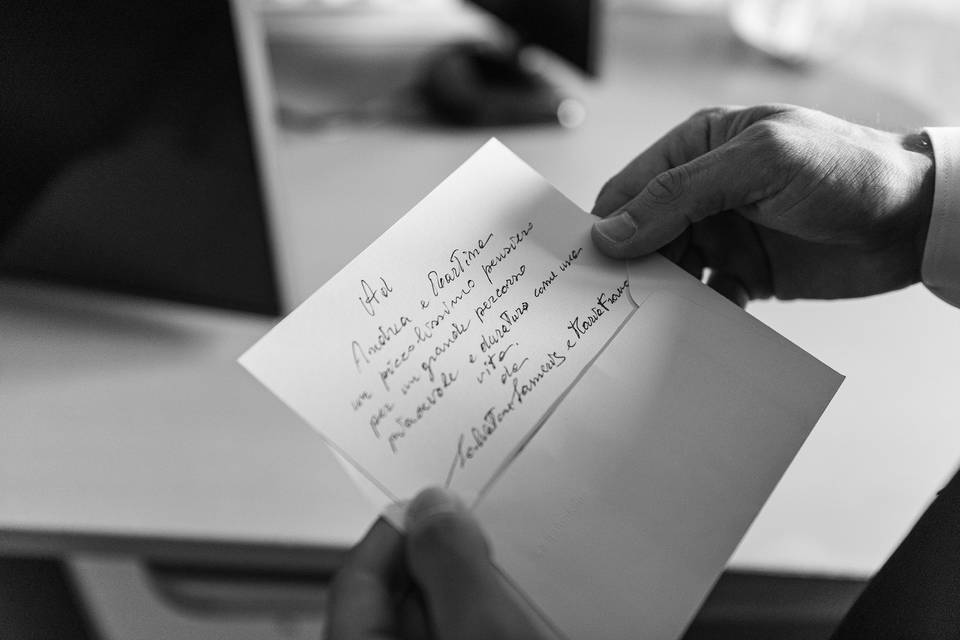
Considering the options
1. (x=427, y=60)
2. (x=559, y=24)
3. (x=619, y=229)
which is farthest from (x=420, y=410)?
(x=427, y=60)

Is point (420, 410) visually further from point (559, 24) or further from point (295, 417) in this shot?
point (559, 24)

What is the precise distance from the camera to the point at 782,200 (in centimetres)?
51

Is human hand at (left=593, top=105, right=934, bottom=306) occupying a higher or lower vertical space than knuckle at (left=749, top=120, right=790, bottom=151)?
lower

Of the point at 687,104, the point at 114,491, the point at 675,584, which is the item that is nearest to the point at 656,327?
the point at 675,584

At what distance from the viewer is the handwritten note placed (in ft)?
1.38

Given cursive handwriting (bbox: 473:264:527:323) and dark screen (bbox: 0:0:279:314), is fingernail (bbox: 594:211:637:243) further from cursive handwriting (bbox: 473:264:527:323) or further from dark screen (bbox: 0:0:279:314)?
dark screen (bbox: 0:0:279:314)

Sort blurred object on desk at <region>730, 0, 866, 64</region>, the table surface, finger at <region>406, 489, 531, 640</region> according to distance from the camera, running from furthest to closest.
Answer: blurred object on desk at <region>730, 0, 866, 64</region> → the table surface → finger at <region>406, 489, 531, 640</region>

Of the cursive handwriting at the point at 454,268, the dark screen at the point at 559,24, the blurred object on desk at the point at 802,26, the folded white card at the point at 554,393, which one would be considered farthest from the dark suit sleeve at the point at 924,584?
the blurred object on desk at the point at 802,26

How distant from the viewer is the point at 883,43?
50.1 inches

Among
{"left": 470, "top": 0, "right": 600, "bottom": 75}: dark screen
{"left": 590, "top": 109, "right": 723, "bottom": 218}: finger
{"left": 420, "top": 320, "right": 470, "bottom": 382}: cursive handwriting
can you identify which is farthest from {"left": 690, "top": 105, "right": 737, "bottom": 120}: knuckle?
{"left": 470, "top": 0, "right": 600, "bottom": 75}: dark screen

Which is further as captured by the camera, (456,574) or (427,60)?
(427,60)

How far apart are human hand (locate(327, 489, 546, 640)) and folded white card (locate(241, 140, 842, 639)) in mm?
27

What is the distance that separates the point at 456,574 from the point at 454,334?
143mm

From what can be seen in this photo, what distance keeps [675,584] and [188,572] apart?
0.66 m
